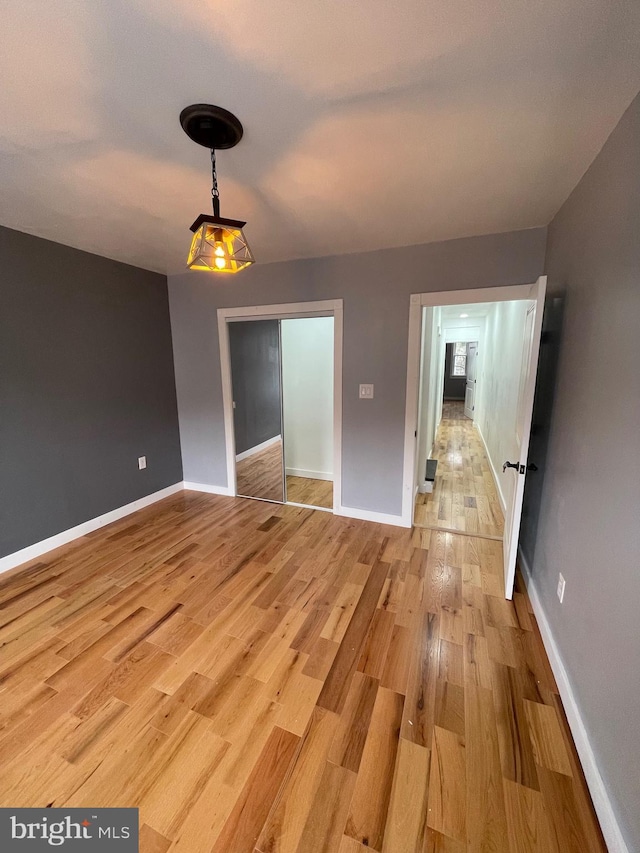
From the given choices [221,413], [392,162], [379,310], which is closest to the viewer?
[392,162]

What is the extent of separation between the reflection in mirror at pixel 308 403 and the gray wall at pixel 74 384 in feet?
4.95

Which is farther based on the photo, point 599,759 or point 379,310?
point 379,310

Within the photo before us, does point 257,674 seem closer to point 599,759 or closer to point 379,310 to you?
point 599,759

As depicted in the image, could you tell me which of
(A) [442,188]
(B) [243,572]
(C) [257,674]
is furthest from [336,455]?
(A) [442,188]

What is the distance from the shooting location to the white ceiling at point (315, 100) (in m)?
0.95

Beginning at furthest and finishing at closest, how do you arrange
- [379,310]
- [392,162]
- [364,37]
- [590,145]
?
[379,310] → [392,162] → [590,145] → [364,37]

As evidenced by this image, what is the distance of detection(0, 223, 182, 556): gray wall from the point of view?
2449 millimetres

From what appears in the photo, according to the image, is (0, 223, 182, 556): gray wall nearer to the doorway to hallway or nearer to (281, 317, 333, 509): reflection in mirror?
(281, 317, 333, 509): reflection in mirror

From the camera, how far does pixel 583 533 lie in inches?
58.1

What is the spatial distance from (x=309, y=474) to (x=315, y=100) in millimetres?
3835

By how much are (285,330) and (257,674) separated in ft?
11.9

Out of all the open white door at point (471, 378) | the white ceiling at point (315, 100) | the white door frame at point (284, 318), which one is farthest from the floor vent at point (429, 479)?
the open white door at point (471, 378)

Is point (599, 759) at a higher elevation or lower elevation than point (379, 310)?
lower

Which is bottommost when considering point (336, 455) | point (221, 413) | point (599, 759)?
point (599, 759)
